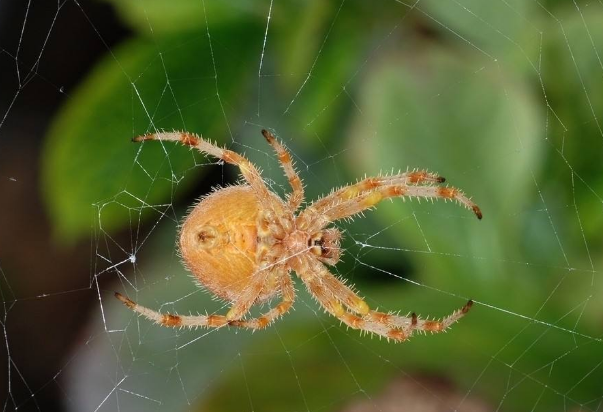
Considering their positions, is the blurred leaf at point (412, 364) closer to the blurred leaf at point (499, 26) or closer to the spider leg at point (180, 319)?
the spider leg at point (180, 319)

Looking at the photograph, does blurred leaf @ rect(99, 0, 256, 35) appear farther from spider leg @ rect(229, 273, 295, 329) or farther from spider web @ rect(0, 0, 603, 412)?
spider leg @ rect(229, 273, 295, 329)

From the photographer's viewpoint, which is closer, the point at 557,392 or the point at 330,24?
the point at 557,392

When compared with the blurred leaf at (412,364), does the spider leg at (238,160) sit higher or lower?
higher

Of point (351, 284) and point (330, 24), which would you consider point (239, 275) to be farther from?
point (330, 24)

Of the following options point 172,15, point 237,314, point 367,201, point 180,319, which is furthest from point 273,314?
point 172,15

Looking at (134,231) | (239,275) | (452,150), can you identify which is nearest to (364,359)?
(239,275)

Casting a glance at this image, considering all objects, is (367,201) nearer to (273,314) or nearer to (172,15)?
(273,314)

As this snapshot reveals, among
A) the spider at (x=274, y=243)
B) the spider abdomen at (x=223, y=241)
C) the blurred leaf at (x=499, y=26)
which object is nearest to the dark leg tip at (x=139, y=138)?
the spider at (x=274, y=243)
